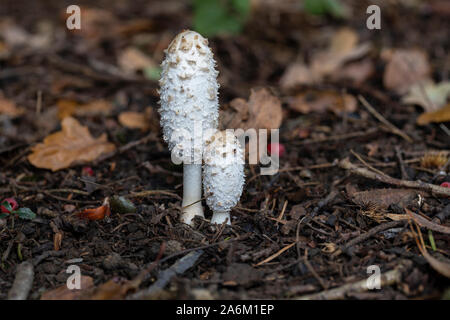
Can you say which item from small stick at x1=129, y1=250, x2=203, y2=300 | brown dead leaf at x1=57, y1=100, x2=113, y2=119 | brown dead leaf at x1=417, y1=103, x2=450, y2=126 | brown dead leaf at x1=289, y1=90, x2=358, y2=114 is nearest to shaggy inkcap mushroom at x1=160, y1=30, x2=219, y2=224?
small stick at x1=129, y1=250, x2=203, y2=300

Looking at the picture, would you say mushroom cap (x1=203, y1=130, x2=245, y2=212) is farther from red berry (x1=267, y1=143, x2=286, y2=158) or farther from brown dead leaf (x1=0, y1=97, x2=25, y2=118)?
brown dead leaf (x1=0, y1=97, x2=25, y2=118)

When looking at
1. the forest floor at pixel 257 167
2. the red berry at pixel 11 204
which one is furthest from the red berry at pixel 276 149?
the red berry at pixel 11 204

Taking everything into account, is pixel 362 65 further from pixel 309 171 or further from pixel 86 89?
pixel 86 89

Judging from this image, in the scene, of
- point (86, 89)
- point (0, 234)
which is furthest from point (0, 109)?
point (0, 234)

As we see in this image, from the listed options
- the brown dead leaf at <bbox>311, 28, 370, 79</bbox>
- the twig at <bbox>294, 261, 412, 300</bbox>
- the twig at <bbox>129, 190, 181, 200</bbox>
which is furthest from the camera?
the brown dead leaf at <bbox>311, 28, 370, 79</bbox>

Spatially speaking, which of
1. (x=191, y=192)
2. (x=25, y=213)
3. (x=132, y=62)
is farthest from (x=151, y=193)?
(x=132, y=62)
